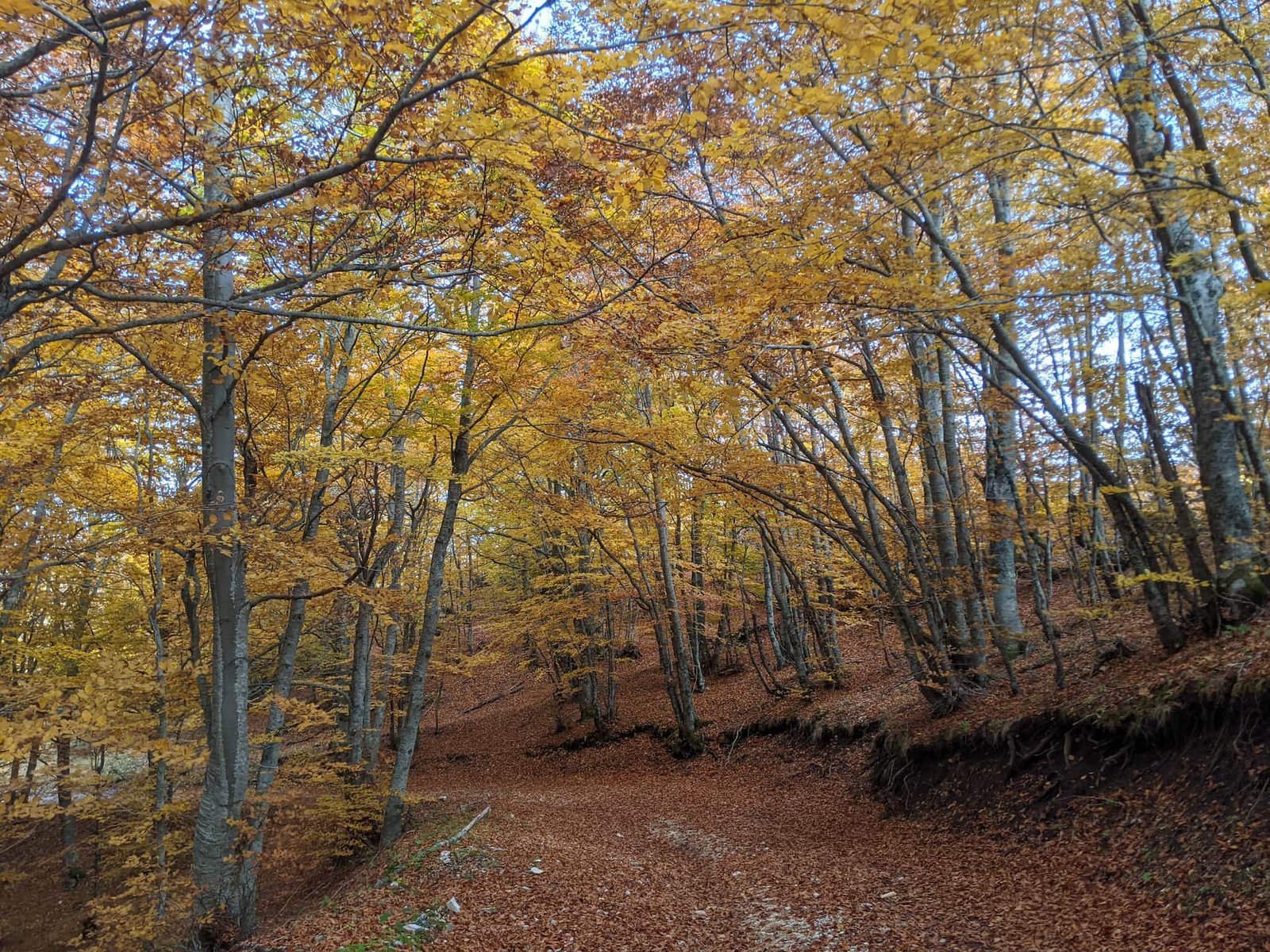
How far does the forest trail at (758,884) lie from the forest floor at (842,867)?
2 cm

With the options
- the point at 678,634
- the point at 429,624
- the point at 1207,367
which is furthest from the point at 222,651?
the point at 1207,367

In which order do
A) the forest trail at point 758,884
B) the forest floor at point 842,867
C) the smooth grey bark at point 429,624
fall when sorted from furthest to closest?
the smooth grey bark at point 429,624
the forest trail at point 758,884
the forest floor at point 842,867

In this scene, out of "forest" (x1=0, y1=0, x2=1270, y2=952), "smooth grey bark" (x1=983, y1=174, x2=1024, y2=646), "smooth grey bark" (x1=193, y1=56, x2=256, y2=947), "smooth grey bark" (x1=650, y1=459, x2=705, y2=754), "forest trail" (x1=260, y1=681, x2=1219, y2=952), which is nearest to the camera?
"forest" (x1=0, y1=0, x2=1270, y2=952)

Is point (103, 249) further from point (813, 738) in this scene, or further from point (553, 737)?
point (553, 737)

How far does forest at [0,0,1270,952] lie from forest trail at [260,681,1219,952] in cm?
6

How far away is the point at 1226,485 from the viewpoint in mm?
5543

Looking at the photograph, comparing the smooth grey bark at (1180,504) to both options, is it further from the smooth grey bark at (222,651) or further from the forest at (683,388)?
the smooth grey bark at (222,651)

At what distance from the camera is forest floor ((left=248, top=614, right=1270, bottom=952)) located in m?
4.19

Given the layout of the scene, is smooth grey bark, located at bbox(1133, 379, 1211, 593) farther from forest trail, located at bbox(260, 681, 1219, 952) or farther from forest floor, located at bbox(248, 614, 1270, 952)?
forest trail, located at bbox(260, 681, 1219, 952)

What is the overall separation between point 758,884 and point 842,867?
0.82 meters

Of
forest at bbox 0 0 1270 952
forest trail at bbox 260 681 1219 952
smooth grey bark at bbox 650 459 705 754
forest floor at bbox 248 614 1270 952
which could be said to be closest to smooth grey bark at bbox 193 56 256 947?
forest at bbox 0 0 1270 952

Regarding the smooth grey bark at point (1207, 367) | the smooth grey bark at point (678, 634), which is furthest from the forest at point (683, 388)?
the smooth grey bark at point (678, 634)

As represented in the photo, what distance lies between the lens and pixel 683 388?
25.7ft

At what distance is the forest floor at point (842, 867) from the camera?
4.19 m
